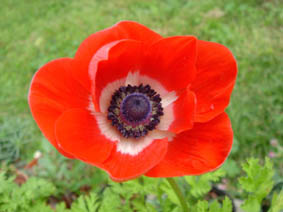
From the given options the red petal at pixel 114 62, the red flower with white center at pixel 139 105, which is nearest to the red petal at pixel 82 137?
the red flower with white center at pixel 139 105

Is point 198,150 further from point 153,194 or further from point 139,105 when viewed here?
point 153,194

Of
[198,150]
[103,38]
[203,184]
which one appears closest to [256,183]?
[203,184]

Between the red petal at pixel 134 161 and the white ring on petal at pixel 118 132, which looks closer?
the red petal at pixel 134 161

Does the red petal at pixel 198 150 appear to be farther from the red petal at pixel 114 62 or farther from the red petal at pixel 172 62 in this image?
the red petal at pixel 114 62

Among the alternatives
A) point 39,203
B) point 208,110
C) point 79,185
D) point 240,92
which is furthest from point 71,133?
point 240,92

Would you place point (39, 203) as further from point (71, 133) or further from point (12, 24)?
point (12, 24)

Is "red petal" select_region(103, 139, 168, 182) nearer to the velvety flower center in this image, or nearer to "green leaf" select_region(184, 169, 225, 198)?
the velvety flower center
